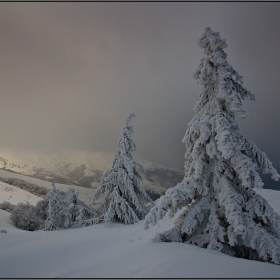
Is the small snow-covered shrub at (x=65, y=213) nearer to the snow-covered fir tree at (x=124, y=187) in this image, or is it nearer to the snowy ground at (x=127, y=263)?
the snow-covered fir tree at (x=124, y=187)

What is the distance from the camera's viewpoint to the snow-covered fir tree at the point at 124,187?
14375 millimetres

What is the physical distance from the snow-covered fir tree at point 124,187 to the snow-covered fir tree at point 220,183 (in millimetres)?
8963

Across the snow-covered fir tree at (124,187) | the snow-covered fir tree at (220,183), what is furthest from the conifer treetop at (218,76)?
the snow-covered fir tree at (124,187)

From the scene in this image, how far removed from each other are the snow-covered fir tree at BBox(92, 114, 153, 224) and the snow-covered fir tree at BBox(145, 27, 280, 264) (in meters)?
8.96

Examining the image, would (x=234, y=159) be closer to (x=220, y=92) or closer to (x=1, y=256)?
(x=220, y=92)

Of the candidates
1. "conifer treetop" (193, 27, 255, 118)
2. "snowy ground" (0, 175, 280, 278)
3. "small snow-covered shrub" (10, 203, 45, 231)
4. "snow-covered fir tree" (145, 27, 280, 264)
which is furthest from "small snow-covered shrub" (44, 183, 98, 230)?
"conifer treetop" (193, 27, 255, 118)

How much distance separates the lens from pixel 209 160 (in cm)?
620

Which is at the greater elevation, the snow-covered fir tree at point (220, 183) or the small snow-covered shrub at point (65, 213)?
the snow-covered fir tree at point (220, 183)

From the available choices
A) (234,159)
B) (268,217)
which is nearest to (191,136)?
(234,159)

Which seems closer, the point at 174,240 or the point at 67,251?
the point at 174,240

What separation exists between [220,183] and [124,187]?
10494 millimetres

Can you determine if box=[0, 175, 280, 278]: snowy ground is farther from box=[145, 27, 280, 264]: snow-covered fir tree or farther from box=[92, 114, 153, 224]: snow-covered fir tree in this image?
Answer: box=[92, 114, 153, 224]: snow-covered fir tree

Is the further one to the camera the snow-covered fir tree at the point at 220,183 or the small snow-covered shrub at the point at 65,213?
the small snow-covered shrub at the point at 65,213

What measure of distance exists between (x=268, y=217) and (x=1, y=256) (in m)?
9.05
